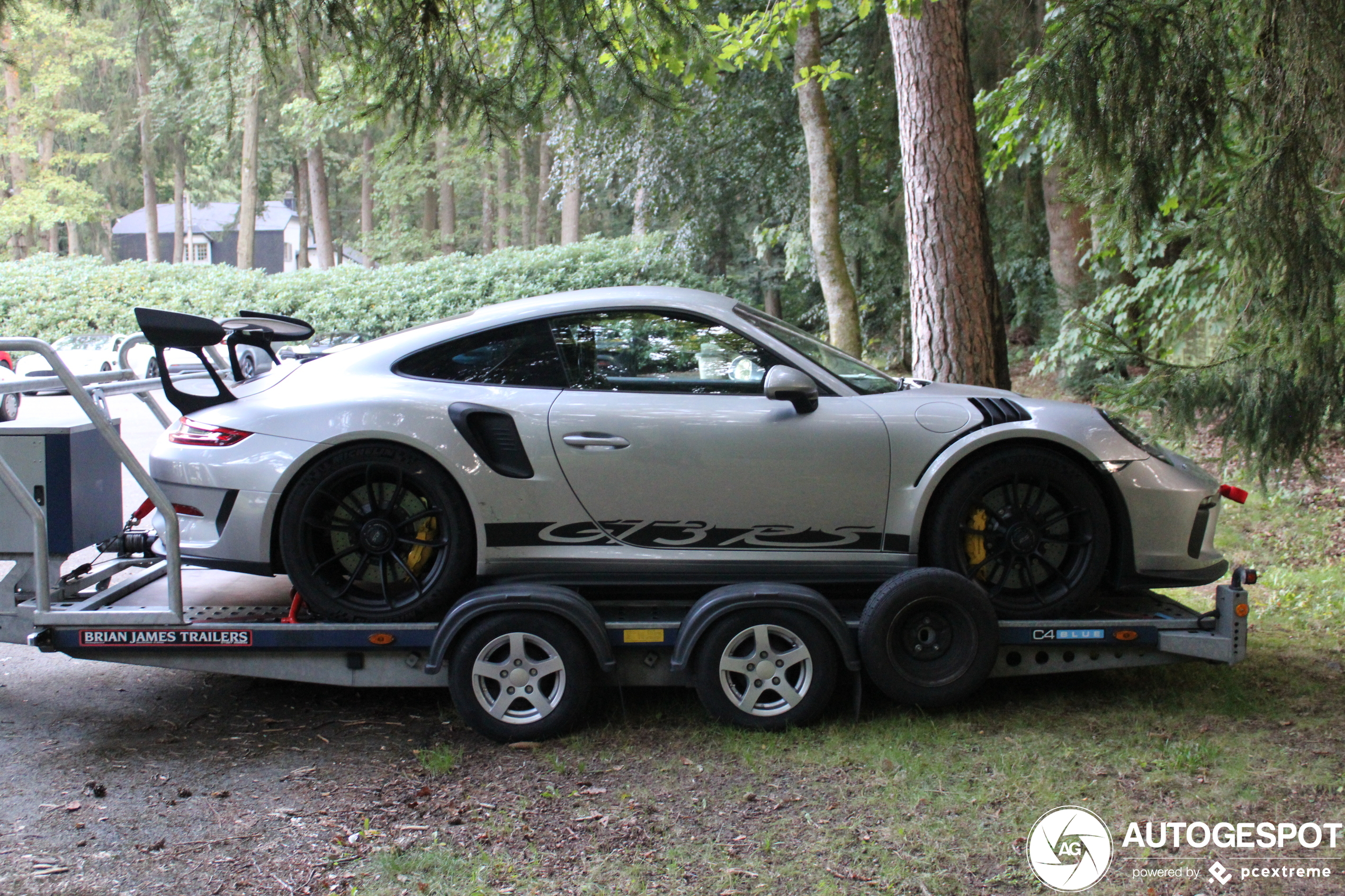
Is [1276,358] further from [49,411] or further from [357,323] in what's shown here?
[357,323]

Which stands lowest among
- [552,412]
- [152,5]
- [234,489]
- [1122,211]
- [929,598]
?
[929,598]

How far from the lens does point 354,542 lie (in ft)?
14.1

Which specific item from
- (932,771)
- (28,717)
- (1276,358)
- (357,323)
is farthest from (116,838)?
(357,323)

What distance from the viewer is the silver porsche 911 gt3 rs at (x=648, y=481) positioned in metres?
4.24

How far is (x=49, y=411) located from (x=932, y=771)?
4498mm

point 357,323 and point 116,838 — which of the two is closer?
point 116,838

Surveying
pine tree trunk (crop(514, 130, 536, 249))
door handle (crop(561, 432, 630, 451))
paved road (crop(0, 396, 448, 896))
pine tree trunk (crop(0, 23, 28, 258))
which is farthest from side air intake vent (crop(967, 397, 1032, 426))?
pine tree trunk (crop(514, 130, 536, 249))

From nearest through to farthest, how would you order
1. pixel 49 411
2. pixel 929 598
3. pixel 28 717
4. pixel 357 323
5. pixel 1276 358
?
pixel 929 598, pixel 28 717, pixel 49 411, pixel 1276 358, pixel 357 323

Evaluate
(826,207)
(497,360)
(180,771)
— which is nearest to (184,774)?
(180,771)

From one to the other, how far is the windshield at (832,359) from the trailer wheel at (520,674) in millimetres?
1617

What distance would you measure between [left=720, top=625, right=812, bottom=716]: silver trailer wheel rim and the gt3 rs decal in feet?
1.30

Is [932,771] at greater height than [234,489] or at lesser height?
lesser

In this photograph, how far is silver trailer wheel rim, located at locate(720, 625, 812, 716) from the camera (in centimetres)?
415

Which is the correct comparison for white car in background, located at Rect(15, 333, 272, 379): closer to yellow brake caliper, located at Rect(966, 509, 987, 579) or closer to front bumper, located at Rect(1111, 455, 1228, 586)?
yellow brake caliper, located at Rect(966, 509, 987, 579)
